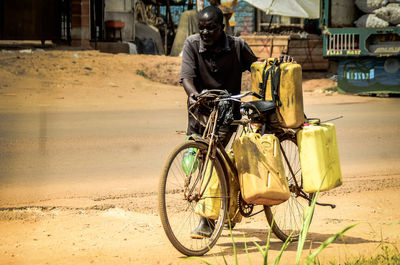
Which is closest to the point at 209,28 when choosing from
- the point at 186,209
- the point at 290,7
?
the point at 186,209

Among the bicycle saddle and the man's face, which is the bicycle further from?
the man's face

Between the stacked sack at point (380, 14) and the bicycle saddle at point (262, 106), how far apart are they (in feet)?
39.6

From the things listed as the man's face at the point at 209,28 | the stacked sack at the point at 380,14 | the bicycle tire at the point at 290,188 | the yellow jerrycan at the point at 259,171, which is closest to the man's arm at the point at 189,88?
the man's face at the point at 209,28

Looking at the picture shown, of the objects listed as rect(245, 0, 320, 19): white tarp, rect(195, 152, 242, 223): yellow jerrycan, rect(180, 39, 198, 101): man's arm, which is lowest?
rect(195, 152, 242, 223): yellow jerrycan

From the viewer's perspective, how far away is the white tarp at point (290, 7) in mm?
21688

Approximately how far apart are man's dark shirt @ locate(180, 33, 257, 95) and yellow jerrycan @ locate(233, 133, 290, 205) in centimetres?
65

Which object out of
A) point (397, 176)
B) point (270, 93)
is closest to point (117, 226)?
point (270, 93)

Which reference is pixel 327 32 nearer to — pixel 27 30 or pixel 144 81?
pixel 144 81

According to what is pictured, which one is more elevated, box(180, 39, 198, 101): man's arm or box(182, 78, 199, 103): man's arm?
box(180, 39, 198, 101): man's arm

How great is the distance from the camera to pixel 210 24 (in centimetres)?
457

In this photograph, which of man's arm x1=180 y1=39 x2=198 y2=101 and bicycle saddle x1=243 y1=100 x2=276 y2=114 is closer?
bicycle saddle x1=243 y1=100 x2=276 y2=114

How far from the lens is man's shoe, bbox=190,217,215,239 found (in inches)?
176

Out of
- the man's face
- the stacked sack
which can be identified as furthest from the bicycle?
the stacked sack

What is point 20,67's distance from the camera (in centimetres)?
1661
